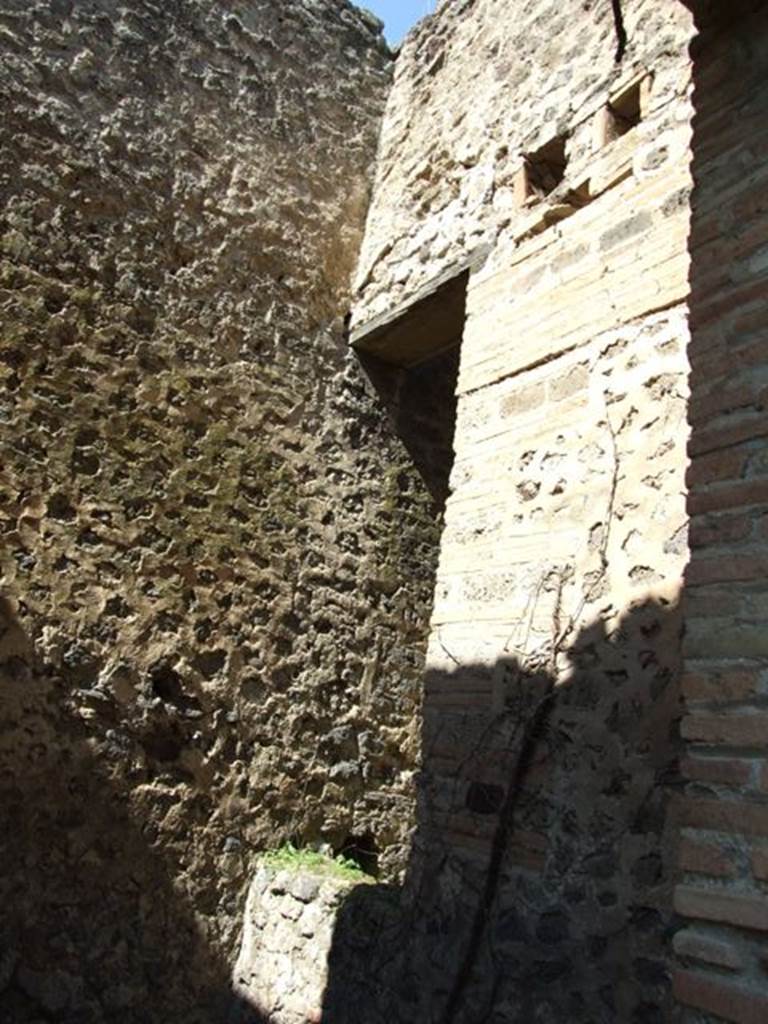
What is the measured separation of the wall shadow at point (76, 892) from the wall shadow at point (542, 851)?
912 millimetres

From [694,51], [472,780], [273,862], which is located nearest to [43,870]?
[273,862]

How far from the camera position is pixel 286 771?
16.3 ft

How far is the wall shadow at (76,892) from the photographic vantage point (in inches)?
161

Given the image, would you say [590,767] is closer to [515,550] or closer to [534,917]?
[534,917]

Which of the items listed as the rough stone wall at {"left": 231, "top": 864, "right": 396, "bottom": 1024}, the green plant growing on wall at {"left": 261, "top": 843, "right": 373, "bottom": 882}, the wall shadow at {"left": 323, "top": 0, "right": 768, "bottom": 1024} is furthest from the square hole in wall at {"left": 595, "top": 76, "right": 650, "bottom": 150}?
the green plant growing on wall at {"left": 261, "top": 843, "right": 373, "bottom": 882}

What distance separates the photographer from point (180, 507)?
498 cm

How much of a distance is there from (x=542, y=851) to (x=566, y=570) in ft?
3.17

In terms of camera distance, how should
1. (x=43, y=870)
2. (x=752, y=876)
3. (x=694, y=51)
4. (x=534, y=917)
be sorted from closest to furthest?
(x=752, y=876) < (x=694, y=51) < (x=534, y=917) < (x=43, y=870)

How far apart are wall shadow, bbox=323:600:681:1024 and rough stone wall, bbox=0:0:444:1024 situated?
1.16m

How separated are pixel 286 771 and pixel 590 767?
2230 millimetres

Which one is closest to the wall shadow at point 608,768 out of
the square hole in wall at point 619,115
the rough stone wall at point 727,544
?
the rough stone wall at point 727,544

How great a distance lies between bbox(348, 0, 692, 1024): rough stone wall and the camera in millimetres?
2967

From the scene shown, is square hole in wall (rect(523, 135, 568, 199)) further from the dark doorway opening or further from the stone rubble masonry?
the stone rubble masonry

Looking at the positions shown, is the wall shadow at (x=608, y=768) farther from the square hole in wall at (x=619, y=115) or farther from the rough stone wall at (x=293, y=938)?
the square hole in wall at (x=619, y=115)
